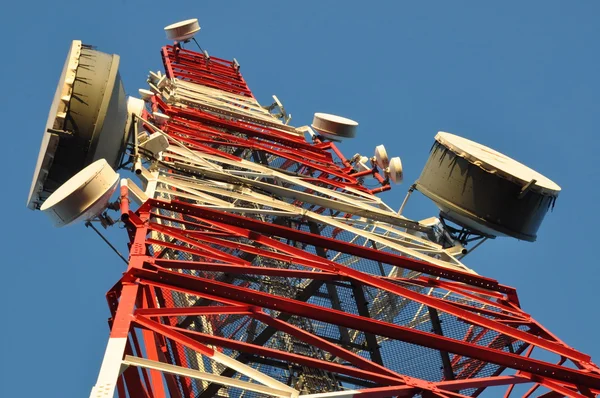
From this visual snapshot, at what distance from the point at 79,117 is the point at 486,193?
28.6 ft

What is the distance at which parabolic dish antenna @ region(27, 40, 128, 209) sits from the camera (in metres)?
13.5

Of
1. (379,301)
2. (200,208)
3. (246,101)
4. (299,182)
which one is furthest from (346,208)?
(246,101)

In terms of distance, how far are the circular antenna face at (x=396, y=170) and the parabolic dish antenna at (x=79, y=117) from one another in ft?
33.7

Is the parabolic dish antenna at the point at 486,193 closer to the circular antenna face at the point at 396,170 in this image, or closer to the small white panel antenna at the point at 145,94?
the circular antenna face at the point at 396,170

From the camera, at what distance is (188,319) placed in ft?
40.2

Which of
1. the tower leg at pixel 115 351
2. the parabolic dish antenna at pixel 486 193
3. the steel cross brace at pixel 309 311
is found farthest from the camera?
the parabolic dish antenna at pixel 486 193

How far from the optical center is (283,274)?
1286 cm

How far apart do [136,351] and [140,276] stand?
990 millimetres

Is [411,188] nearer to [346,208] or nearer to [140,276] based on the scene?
[346,208]

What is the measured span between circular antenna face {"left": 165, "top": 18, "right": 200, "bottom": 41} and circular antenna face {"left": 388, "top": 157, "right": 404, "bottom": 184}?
18480mm

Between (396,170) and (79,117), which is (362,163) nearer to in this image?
(396,170)

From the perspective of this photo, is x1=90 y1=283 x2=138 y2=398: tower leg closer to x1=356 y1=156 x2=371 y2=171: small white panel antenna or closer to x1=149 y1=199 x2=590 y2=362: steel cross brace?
x1=149 y1=199 x2=590 y2=362: steel cross brace

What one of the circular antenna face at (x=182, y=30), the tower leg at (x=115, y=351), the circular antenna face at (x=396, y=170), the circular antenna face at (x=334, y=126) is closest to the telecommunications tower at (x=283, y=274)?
the tower leg at (x=115, y=351)

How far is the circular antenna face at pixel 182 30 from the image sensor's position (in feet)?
126
